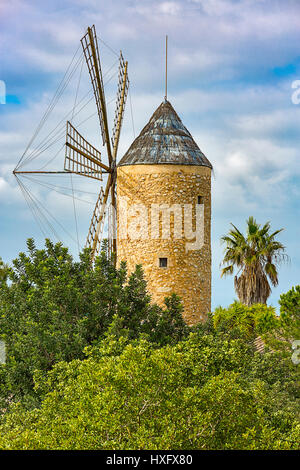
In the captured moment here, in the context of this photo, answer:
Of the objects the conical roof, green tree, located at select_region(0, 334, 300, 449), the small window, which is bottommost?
green tree, located at select_region(0, 334, 300, 449)

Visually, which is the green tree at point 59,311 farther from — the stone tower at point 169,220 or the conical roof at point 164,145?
the conical roof at point 164,145

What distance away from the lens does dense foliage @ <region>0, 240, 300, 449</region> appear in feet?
24.4

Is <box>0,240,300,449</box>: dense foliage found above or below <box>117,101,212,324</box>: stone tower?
below

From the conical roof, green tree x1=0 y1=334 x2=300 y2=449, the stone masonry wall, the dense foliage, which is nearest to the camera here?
green tree x1=0 y1=334 x2=300 y2=449

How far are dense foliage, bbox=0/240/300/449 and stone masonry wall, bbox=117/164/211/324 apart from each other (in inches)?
148

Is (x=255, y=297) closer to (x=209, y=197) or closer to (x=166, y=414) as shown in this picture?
(x=209, y=197)

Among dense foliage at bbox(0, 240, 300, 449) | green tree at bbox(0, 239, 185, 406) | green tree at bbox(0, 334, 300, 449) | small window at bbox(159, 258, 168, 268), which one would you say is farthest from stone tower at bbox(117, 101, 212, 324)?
green tree at bbox(0, 334, 300, 449)

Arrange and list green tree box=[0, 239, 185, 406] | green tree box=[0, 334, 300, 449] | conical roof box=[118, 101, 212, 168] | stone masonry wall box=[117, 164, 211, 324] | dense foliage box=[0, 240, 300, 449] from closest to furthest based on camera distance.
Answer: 1. green tree box=[0, 334, 300, 449]
2. dense foliage box=[0, 240, 300, 449]
3. green tree box=[0, 239, 185, 406]
4. stone masonry wall box=[117, 164, 211, 324]
5. conical roof box=[118, 101, 212, 168]

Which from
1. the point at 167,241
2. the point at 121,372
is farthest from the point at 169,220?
the point at 121,372

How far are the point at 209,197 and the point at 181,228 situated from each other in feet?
4.45

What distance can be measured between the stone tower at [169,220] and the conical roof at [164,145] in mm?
25

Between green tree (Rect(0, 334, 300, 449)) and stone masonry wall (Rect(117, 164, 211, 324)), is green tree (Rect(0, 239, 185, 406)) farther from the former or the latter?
stone masonry wall (Rect(117, 164, 211, 324))

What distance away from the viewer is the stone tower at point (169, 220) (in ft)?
59.8
